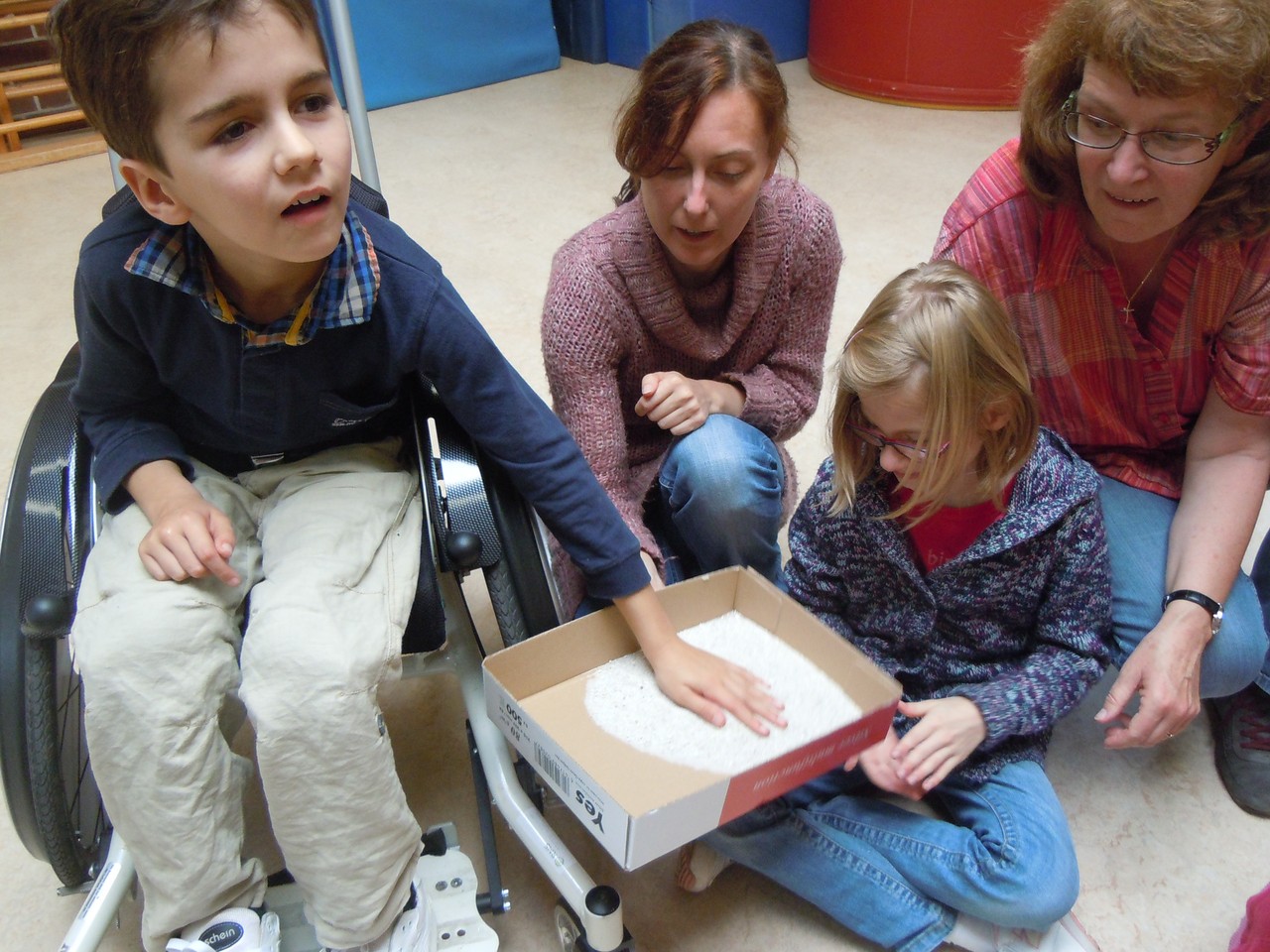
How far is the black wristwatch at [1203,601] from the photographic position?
1021 millimetres

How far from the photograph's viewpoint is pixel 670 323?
3.65 ft

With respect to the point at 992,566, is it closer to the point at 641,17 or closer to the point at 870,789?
the point at 870,789

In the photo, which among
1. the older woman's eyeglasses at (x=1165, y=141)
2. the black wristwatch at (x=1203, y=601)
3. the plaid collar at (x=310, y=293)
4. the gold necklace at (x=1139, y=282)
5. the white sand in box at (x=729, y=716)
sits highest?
the older woman's eyeglasses at (x=1165, y=141)

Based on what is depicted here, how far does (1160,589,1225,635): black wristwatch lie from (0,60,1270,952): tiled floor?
246 mm

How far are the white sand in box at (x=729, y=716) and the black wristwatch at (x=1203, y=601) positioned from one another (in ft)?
1.16

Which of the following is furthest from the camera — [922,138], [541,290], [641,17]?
[641,17]

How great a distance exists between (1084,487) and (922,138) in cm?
215

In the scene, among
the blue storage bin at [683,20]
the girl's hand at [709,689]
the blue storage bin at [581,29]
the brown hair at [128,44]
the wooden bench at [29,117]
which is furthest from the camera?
the blue storage bin at [581,29]

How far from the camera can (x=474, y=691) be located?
3.36 ft

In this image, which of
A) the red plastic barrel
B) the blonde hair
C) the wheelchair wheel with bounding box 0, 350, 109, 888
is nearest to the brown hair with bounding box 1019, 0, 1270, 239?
the blonde hair

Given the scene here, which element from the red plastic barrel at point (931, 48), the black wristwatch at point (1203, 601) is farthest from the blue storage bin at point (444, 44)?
the black wristwatch at point (1203, 601)

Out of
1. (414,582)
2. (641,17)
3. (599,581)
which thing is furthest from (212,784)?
(641,17)

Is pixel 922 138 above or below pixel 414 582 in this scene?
below

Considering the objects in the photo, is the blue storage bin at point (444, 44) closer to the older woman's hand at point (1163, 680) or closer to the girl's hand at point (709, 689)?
the girl's hand at point (709, 689)
